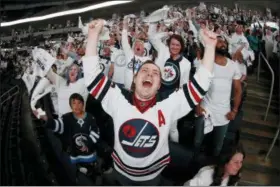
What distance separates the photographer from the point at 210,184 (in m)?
Answer: 1.81

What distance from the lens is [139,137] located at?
69.1 inches

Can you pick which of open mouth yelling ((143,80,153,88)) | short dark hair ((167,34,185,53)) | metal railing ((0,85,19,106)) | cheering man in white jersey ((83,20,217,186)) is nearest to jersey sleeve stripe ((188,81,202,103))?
cheering man in white jersey ((83,20,217,186))

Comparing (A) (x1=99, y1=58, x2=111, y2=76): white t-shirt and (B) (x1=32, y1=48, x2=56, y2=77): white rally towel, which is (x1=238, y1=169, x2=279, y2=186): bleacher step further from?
(B) (x1=32, y1=48, x2=56, y2=77): white rally towel

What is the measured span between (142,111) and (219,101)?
431 mm

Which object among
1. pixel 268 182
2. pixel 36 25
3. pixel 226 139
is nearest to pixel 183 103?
pixel 226 139

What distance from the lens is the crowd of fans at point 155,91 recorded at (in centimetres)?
177

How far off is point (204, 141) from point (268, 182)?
364mm

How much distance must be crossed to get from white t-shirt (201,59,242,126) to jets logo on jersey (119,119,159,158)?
32 centimetres

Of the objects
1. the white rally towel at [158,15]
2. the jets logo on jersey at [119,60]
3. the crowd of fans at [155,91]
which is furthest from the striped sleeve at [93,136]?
the white rally towel at [158,15]

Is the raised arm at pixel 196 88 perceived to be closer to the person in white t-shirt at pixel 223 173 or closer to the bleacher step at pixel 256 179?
the person in white t-shirt at pixel 223 173

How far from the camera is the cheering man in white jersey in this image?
1.69 metres

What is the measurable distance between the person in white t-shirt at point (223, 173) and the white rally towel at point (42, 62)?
34.0 inches

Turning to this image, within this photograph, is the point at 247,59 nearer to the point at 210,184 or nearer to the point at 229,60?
the point at 229,60

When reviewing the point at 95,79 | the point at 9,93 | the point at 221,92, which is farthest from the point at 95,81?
the point at 221,92
